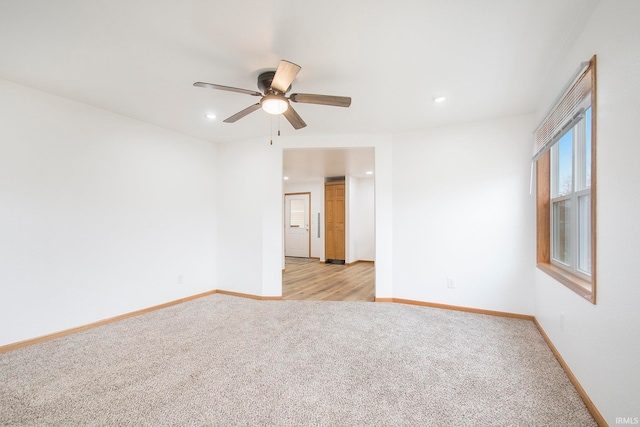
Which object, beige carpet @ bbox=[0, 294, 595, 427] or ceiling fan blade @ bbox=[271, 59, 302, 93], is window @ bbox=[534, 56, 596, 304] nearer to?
beige carpet @ bbox=[0, 294, 595, 427]

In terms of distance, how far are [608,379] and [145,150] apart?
179 inches

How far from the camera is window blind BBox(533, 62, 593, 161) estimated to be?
173 centimetres

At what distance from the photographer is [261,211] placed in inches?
155

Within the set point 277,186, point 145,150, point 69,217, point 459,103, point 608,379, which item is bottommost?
point 608,379

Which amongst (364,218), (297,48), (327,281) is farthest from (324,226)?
(297,48)

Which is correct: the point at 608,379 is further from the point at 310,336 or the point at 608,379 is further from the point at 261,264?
the point at 261,264

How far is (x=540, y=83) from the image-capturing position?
2.43 metres

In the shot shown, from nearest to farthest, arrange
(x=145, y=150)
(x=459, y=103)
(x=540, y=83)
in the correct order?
(x=540, y=83) → (x=459, y=103) → (x=145, y=150)

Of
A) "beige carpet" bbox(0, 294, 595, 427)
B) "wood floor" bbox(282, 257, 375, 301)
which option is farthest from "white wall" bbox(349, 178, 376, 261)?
"beige carpet" bbox(0, 294, 595, 427)

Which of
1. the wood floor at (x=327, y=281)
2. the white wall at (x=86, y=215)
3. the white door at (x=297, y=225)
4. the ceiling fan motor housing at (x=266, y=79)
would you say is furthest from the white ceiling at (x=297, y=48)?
the white door at (x=297, y=225)

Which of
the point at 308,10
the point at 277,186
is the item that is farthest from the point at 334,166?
the point at 308,10

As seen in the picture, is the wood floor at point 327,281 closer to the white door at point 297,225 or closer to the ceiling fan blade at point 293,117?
the white door at point 297,225

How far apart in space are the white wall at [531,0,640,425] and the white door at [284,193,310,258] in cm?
676

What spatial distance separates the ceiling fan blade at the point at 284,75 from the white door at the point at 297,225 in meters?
6.14
